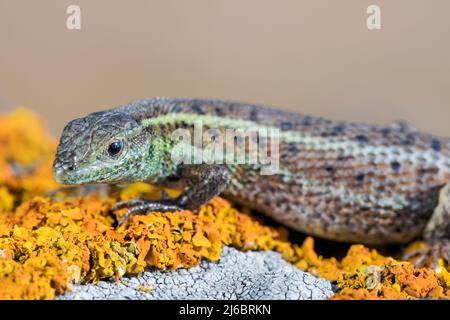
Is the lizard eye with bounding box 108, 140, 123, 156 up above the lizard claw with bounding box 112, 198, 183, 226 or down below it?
above

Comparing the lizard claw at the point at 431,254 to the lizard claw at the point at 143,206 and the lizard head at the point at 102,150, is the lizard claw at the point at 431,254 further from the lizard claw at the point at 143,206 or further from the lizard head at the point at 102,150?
the lizard head at the point at 102,150

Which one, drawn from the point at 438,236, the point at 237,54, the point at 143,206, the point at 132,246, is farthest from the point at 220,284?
the point at 237,54

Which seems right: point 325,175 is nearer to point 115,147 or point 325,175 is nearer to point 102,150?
point 115,147

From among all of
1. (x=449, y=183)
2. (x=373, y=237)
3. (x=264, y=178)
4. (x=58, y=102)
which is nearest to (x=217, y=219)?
(x=264, y=178)

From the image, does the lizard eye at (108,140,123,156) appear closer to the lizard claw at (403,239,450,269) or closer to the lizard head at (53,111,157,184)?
the lizard head at (53,111,157,184)

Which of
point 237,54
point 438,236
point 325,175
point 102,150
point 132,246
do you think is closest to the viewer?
point 132,246

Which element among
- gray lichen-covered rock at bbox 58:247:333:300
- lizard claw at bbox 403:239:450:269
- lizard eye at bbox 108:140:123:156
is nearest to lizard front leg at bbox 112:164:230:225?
lizard eye at bbox 108:140:123:156
